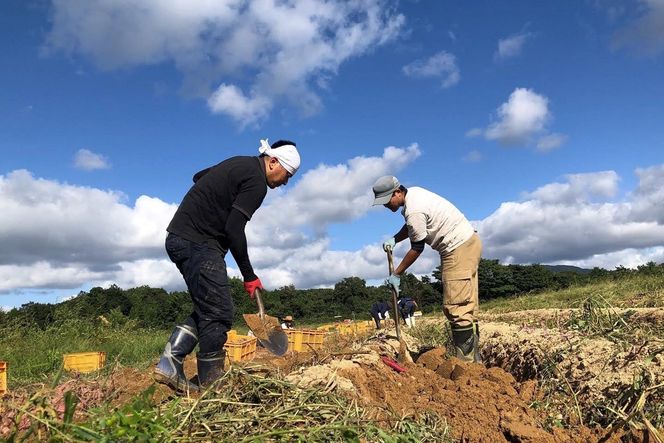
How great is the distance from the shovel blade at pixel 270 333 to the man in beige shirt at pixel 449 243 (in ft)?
5.89

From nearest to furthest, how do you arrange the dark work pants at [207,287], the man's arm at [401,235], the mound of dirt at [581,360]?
the mound of dirt at [581,360], the dark work pants at [207,287], the man's arm at [401,235]

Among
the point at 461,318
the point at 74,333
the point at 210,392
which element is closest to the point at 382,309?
the point at 74,333

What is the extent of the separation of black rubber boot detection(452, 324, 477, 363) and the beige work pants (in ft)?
0.16

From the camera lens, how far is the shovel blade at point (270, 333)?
11.3 feet

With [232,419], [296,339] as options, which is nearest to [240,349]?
[296,339]

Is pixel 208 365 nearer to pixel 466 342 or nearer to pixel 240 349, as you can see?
pixel 466 342

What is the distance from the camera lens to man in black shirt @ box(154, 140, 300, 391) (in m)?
3.18

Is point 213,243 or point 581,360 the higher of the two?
point 213,243

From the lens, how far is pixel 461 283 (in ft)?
15.5

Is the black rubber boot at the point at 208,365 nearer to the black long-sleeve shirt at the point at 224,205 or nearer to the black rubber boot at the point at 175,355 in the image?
the black rubber boot at the point at 175,355

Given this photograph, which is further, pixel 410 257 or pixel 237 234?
pixel 410 257

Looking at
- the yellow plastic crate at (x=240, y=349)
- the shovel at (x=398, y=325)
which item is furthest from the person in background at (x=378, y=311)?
the shovel at (x=398, y=325)

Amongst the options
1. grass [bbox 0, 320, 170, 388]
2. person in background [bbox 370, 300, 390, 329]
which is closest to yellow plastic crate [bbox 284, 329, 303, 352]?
grass [bbox 0, 320, 170, 388]

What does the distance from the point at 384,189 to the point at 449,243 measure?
2.61ft
